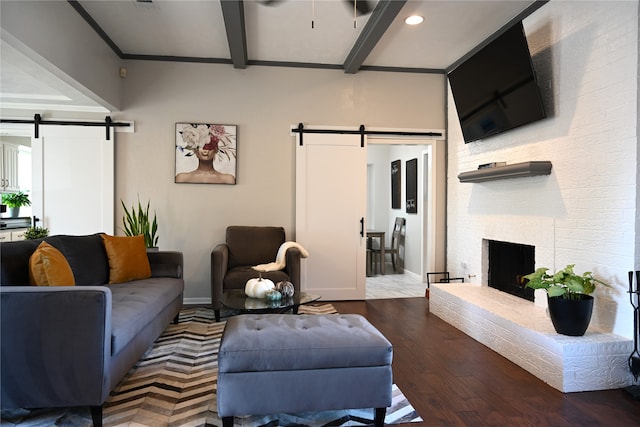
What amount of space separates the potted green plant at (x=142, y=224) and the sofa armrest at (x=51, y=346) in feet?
7.51

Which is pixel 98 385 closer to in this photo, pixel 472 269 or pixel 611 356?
pixel 611 356

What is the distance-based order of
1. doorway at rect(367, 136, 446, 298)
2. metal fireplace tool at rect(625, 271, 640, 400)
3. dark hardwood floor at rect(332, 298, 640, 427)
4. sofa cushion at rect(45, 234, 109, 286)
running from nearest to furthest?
1. dark hardwood floor at rect(332, 298, 640, 427)
2. metal fireplace tool at rect(625, 271, 640, 400)
3. sofa cushion at rect(45, 234, 109, 286)
4. doorway at rect(367, 136, 446, 298)

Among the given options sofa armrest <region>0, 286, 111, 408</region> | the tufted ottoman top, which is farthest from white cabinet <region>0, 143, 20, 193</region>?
the tufted ottoman top

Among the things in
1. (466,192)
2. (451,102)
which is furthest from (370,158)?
(466,192)

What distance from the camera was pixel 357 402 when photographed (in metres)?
1.85

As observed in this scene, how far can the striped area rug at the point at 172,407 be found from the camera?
6.29 feet

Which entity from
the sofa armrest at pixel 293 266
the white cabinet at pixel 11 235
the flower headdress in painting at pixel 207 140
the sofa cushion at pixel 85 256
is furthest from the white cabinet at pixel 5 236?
the sofa armrest at pixel 293 266

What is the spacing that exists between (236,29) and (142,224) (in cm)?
210

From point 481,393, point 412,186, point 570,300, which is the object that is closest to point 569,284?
point 570,300

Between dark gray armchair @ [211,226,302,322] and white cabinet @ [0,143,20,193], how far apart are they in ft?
13.1

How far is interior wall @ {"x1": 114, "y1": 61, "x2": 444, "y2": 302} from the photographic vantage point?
14.5 ft

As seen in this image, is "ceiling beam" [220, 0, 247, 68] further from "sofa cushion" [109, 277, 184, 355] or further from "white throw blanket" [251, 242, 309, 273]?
"sofa cushion" [109, 277, 184, 355]

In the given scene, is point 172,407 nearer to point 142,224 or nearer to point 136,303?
point 136,303

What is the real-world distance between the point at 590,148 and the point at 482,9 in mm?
1529
